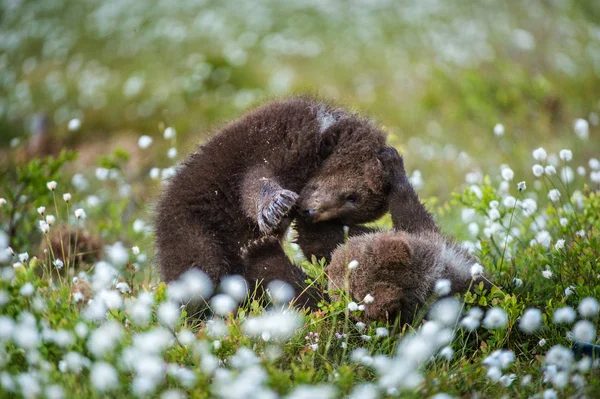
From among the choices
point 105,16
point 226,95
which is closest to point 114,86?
point 226,95

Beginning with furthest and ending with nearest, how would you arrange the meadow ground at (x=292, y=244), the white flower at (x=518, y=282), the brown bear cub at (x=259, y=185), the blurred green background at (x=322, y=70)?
the blurred green background at (x=322, y=70), the brown bear cub at (x=259, y=185), the white flower at (x=518, y=282), the meadow ground at (x=292, y=244)

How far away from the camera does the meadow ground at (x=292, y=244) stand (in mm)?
3023

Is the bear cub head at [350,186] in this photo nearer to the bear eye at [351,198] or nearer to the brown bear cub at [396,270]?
the bear eye at [351,198]

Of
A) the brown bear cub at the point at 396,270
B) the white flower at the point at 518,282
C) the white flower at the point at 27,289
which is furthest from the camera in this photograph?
the white flower at the point at 518,282

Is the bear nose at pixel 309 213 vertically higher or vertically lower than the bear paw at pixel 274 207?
lower

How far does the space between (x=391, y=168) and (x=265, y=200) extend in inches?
37.8

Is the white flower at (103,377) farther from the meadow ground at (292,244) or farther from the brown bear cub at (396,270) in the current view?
the brown bear cub at (396,270)

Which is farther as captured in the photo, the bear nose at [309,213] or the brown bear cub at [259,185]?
the bear nose at [309,213]

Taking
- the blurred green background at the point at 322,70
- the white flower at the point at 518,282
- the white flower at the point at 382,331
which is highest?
the white flower at the point at 382,331

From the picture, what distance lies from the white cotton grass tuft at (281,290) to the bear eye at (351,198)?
749mm

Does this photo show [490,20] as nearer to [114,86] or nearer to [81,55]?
[114,86]

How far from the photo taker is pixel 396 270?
152 inches

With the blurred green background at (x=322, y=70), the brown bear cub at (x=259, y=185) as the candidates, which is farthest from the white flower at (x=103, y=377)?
the blurred green background at (x=322, y=70)

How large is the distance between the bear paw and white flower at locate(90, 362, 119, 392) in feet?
5.17
